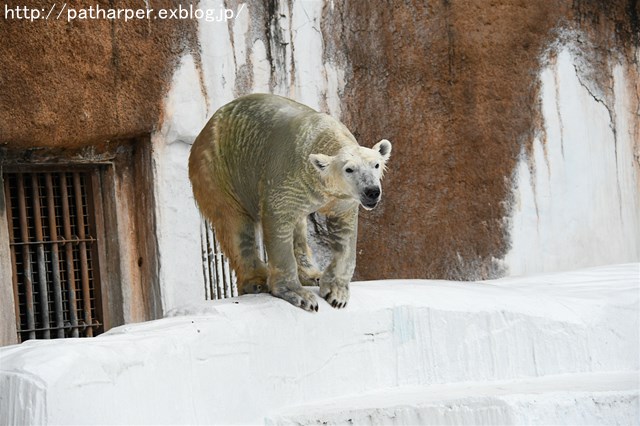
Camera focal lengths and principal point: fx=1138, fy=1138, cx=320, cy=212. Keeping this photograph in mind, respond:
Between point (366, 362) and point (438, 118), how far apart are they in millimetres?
3285

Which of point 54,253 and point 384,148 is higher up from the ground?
point 384,148

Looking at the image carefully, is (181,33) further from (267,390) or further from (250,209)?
(267,390)

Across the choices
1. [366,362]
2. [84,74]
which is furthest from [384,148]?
[84,74]

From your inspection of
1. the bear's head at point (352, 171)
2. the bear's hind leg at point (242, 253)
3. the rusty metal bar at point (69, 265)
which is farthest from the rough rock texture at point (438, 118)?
the bear's head at point (352, 171)

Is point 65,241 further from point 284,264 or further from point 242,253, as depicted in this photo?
point 284,264

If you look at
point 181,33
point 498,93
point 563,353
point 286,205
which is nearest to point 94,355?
point 286,205

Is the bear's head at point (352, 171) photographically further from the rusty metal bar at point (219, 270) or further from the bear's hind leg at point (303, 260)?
the rusty metal bar at point (219, 270)

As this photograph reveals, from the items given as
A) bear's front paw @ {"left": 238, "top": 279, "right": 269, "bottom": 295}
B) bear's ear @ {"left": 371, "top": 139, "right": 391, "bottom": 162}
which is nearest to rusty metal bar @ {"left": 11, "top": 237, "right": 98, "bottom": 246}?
bear's front paw @ {"left": 238, "top": 279, "right": 269, "bottom": 295}

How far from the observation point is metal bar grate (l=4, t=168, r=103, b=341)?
7.25 metres

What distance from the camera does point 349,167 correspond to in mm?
4770

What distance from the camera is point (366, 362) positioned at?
5.22 metres

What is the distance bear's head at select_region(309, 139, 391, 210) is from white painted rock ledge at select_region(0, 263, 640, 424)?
60 cm

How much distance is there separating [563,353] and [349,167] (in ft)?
5.29

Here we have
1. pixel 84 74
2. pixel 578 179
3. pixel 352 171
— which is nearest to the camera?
pixel 352 171
